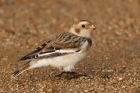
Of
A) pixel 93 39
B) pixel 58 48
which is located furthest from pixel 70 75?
pixel 93 39

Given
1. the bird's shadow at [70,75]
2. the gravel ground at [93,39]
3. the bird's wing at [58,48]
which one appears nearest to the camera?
the bird's wing at [58,48]

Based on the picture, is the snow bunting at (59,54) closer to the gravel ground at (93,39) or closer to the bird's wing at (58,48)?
the bird's wing at (58,48)

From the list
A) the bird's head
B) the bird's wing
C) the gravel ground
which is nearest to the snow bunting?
the bird's wing

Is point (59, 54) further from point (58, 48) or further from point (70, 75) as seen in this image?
point (70, 75)

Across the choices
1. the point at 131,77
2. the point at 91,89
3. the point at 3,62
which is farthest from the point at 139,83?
the point at 3,62

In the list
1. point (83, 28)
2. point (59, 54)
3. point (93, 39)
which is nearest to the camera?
point (59, 54)

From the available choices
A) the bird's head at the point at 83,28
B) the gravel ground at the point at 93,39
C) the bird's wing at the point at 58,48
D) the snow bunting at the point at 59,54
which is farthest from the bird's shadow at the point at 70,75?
the bird's head at the point at 83,28

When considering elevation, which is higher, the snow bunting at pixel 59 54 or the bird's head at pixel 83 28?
the bird's head at pixel 83 28
